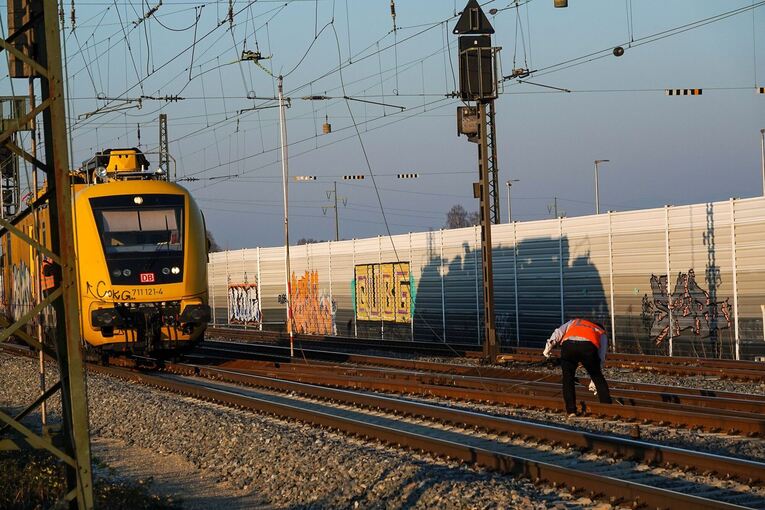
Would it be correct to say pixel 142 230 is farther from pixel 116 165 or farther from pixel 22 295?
pixel 22 295

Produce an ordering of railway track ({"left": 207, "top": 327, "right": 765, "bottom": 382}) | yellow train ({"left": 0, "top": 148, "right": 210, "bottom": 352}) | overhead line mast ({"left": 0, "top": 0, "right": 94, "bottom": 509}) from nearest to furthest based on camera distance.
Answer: overhead line mast ({"left": 0, "top": 0, "right": 94, "bottom": 509}), railway track ({"left": 207, "top": 327, "right": 765, "bottom": 382}), yellow train ({"left": 0, "top": 148, "right": 210, "bottom": 352})

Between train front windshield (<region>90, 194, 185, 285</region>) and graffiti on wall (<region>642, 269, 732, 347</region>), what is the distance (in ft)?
38.7

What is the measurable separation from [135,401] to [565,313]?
47.1 feet

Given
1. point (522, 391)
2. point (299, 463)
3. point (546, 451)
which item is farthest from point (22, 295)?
point (546, 451)

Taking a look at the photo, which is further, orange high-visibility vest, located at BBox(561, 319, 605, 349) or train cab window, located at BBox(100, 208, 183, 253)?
train cab window, located at BBox(100, 208, 183, 253)

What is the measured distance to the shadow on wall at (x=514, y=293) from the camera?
27.2 meters

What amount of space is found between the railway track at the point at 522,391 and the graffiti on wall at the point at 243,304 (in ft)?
66.5

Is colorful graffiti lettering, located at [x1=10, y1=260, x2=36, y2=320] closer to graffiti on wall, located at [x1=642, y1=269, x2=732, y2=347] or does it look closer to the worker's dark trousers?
the worker's dark trousers

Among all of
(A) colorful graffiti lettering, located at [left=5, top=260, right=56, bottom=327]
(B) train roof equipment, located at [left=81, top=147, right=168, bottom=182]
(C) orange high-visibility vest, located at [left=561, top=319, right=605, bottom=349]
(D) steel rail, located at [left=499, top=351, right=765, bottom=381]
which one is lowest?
(D) steel rail, located at [left=499, top=351, right=765, bottom=381]

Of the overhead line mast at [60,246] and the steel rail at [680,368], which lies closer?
the overhead line mast at [60,246]

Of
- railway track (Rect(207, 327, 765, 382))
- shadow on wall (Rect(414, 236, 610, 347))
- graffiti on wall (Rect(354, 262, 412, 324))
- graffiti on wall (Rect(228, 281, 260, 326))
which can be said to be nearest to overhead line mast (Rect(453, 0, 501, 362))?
railway track (Rect(207, 327, 765, 382))

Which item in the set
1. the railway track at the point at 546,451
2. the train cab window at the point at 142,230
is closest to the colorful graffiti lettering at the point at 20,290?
the train cab window at the point at 142,230

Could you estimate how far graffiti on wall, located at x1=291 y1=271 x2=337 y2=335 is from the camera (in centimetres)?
4094

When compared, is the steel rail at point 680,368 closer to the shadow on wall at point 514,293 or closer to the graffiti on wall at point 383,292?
the shadow on wall at point 514,293
